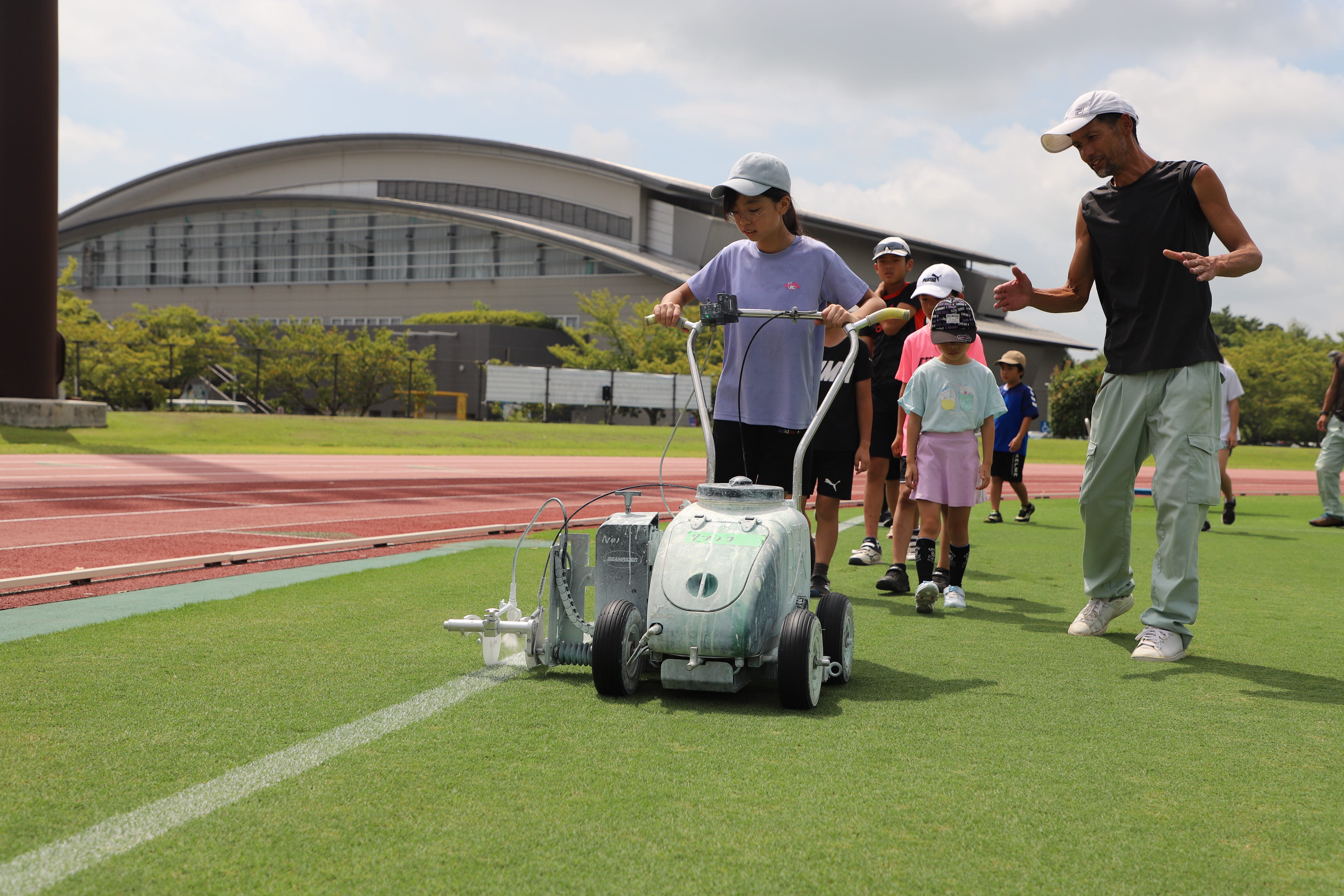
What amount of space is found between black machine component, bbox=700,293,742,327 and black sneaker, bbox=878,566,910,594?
260cm

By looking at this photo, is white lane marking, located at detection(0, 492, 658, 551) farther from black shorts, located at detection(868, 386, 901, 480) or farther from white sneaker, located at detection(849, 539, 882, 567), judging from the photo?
black shorts, located at detection(868, 386, 901, 480)

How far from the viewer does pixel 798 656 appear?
3398 mm

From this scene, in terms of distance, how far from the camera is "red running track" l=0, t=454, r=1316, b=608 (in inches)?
298

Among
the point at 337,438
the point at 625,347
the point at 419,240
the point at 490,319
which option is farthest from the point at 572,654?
the point at 419,240

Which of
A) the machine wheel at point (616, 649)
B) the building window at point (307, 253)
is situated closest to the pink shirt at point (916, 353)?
the machine wheel at point (616, 649)

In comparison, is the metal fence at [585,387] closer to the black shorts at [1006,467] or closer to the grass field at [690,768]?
the black shorts at [1006,467]

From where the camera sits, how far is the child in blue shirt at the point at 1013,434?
1111 cm

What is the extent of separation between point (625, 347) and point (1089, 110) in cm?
4734

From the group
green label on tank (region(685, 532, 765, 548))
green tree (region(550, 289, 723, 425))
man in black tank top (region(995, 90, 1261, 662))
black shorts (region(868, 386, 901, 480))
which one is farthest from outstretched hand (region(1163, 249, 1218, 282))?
green tree (region(550, 289, 723, 425))

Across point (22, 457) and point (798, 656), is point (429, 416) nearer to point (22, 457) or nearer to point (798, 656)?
point (22, 457)

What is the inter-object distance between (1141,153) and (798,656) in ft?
Result: 9.63

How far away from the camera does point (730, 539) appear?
359 cm

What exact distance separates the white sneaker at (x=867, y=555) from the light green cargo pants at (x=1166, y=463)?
2.50 m

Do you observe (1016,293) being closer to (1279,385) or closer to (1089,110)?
(1089,110)
